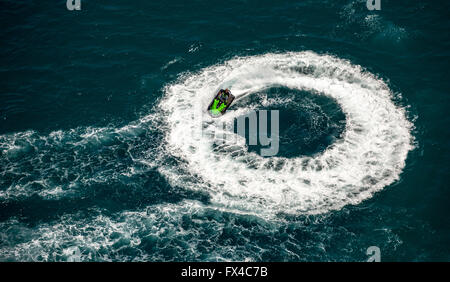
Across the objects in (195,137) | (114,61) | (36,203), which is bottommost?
(36,203)

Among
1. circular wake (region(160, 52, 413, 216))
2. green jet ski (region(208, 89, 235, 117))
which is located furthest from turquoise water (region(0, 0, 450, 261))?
green jet ski (region(208, 89, 235, 117))

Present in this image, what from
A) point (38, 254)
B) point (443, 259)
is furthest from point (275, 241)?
point (38, 254)

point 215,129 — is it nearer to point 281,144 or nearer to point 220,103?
point 220,103

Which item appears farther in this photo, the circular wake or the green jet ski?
the green jet ski

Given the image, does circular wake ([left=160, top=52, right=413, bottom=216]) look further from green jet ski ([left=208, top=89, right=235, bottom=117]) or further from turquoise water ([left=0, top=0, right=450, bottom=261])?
green jet ski ([left=208, top=89, right=235, bottom=117])

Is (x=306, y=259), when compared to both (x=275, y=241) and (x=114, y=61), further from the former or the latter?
(x=114, y=61)

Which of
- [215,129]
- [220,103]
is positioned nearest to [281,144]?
[215,129]

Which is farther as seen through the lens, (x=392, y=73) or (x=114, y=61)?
(x=114, y=61)
